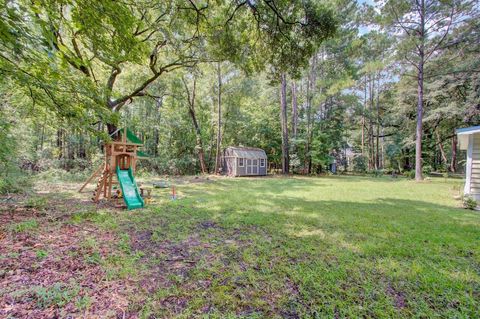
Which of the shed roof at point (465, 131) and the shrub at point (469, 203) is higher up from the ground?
the shed roof at point (465, 131)

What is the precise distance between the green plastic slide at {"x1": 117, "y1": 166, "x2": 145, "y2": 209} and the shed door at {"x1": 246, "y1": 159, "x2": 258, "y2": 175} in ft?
33.1

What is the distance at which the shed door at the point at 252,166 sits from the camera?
51.1 feet

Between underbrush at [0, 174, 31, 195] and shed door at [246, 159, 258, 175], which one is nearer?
underbrush at [0, 174, 31, 195]

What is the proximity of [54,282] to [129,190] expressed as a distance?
12.7 feet

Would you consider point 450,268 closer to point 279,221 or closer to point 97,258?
point 279,221

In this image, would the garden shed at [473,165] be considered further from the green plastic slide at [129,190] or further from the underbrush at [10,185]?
the underbrush at [10,185]

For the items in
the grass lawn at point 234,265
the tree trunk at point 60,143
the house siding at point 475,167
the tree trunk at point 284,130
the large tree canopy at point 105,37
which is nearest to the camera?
the grass lawn at point 234,265

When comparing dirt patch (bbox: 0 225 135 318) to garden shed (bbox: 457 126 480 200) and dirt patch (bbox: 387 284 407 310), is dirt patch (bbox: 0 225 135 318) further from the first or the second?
garden shed (bbox: 457 126 480 200)

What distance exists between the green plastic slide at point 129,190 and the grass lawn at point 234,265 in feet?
2.39

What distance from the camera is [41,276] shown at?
2.13m

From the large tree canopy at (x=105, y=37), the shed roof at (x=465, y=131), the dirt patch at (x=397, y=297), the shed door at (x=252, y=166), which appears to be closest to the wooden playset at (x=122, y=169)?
the large tree canopy at (x=105, y=37)

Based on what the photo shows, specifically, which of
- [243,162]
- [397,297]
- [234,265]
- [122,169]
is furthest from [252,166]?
[397,297]

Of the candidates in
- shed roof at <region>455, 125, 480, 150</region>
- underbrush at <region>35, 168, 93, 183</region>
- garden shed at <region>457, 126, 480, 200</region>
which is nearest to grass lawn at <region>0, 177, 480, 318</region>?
garden shed at <region>457, 126, 480, 200</region>

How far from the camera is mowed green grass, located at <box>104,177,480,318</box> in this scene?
6.14ft
